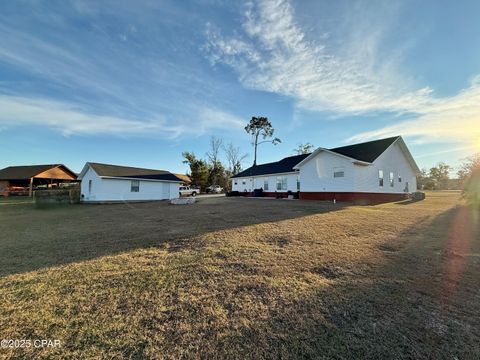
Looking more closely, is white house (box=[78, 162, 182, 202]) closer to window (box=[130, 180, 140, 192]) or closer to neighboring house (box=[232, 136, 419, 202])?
window (box=[130, 180, 140, 192])

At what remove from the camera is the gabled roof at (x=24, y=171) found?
30.9 metres

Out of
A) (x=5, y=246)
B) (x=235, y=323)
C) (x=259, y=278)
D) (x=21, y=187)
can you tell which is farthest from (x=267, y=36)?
(x=21, y=187)

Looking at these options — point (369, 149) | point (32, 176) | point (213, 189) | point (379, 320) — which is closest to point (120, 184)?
point (32, 176)

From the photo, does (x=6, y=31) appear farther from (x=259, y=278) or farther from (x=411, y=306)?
(x=411, y=306)

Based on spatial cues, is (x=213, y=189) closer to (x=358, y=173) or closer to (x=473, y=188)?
(x=358, y=173)

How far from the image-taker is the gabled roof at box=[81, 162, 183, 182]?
2056 centimetres

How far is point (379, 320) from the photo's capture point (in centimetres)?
264

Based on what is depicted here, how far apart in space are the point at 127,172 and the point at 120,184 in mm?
2129

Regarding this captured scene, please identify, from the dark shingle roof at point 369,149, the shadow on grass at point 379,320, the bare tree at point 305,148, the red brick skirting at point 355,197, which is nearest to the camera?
the shadow on grass at point 379,320

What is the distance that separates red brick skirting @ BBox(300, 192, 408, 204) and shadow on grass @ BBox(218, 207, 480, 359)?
13385 millimetres

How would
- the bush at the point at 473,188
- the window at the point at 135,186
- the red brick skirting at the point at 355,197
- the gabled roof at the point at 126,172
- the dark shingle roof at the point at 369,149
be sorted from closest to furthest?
the bush at the point at 473,188 → the red brick skirting at the point at 355,197 → the dark shingle roof at the point at 369,149 → the gabled roof at the point at 126,172 → the window at the point at 135,186

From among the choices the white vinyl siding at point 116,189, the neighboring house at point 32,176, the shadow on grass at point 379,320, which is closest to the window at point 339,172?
the shadow on grass at point 379,320

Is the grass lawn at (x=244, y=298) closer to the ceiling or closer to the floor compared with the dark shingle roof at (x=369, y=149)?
closer to the floor

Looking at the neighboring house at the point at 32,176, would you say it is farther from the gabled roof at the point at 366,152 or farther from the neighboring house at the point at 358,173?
the gabled roof at the point at 366,152
